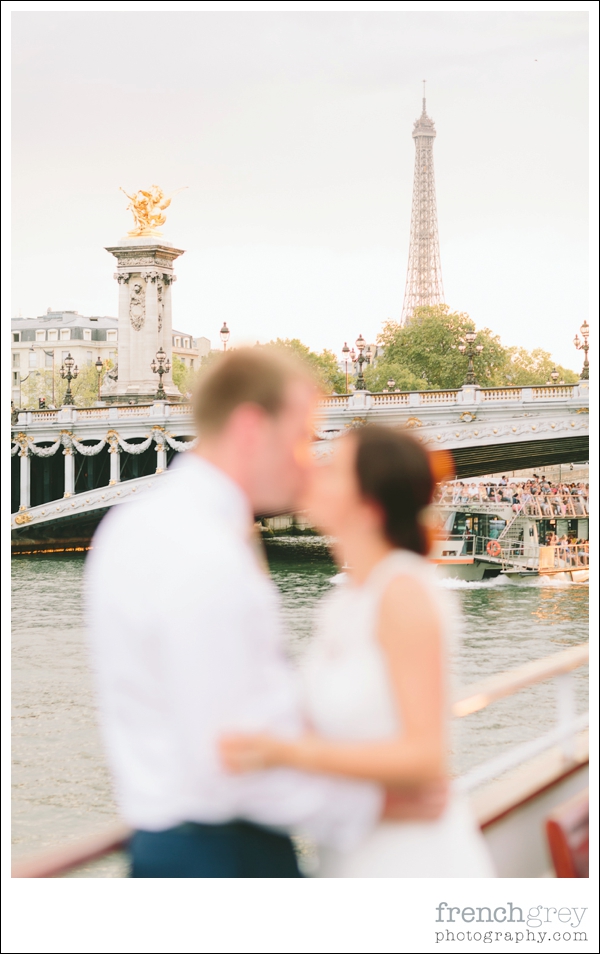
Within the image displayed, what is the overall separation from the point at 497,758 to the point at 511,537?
53.4ft

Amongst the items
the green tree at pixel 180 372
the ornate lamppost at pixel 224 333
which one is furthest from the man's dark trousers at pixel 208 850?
the green tree at pixel 180 372

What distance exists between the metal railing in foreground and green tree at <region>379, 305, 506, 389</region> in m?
25.3

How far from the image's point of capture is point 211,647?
1094 mm

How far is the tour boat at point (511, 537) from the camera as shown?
17.2 meters

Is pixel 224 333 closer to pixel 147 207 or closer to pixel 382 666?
pixel 147 207

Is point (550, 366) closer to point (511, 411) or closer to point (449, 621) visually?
point (511, 411)

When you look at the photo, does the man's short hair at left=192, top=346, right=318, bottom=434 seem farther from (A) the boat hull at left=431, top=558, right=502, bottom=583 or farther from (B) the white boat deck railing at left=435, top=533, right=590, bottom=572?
(B) the white boat deck railing at left=435, top=533, right=590, bottom=572

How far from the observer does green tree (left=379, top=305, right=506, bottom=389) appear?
91.5 ft

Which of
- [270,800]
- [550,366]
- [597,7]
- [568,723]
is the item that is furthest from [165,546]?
[550,366]

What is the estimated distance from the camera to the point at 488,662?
33.7ft

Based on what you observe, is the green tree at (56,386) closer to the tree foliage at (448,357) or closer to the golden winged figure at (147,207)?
Answer: the tree foliage at (448,357)

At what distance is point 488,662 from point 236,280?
431cm

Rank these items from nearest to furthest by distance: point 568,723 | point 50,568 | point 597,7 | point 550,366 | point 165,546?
point 165,546
point 568,723
point 597,7
point 50,568
point 550,366

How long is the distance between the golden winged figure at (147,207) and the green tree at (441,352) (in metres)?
10.0
